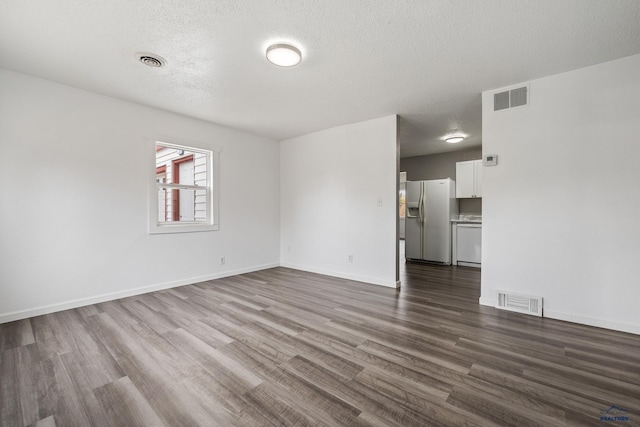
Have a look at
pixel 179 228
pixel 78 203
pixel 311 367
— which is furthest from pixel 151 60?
pixel 311 367

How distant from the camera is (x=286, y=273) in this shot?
17.0ft

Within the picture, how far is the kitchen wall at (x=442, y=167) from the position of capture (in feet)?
21.3

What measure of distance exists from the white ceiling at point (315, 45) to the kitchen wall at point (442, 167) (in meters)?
3.14

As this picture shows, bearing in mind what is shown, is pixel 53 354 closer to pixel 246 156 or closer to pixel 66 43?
pixel 66 43

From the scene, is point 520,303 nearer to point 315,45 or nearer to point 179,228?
point 315,45

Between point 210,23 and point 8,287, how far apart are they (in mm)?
3446

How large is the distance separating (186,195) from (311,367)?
13.6 ft

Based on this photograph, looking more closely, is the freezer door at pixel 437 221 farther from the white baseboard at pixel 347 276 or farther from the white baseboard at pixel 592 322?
the white baseboard at pixel 592 322

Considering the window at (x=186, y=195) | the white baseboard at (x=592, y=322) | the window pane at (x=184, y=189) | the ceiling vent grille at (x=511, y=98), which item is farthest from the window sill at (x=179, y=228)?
the white baseboard at (x=592, y=322)

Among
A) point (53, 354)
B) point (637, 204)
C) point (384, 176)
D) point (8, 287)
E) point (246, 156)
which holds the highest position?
point (246, 156)

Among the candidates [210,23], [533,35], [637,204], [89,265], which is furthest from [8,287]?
[637,204]

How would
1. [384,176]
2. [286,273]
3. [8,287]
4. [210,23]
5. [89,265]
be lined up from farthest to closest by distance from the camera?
[286,273] < [384,176] < [89,265] < [8,287] < [210,23]

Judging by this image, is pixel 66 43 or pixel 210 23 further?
pixel 66 43

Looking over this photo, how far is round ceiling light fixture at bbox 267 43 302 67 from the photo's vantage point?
8.05 ft
